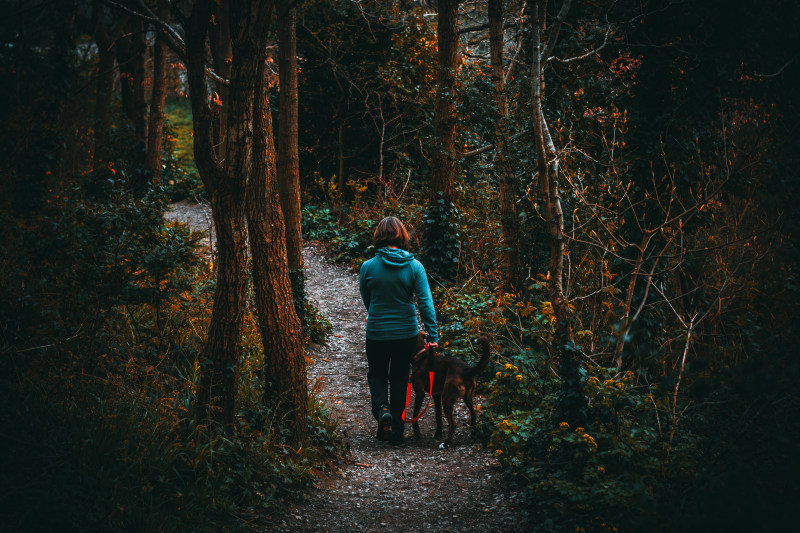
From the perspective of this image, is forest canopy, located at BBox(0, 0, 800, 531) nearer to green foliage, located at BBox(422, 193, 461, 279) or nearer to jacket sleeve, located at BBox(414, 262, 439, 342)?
green foliage, located at BBox(422, 193, 461, 279)

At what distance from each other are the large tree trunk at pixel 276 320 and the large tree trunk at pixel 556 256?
2490 millimetres

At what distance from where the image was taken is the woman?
606 cm

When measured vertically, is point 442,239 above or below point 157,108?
below

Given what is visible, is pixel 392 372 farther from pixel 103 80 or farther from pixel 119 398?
pixel 103 80

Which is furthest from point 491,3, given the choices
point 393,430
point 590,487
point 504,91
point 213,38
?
point 590,487

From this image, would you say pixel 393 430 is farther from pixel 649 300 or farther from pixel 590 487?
pixel 649 300

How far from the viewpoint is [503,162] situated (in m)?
8.88

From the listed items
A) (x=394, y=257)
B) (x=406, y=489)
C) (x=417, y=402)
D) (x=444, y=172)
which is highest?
(x=444, y=172)

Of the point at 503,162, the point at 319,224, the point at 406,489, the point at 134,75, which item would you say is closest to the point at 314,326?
the point at 503,162

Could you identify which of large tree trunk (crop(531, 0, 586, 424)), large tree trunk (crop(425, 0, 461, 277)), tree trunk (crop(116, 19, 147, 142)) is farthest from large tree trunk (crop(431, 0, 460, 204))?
tree trunk (crop(116, 19, 147, 142))

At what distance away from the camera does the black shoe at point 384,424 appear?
623cm

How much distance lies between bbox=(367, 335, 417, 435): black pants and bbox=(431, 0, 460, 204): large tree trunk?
18.8 feet

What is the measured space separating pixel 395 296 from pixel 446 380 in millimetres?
1125

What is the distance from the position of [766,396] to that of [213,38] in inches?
253
